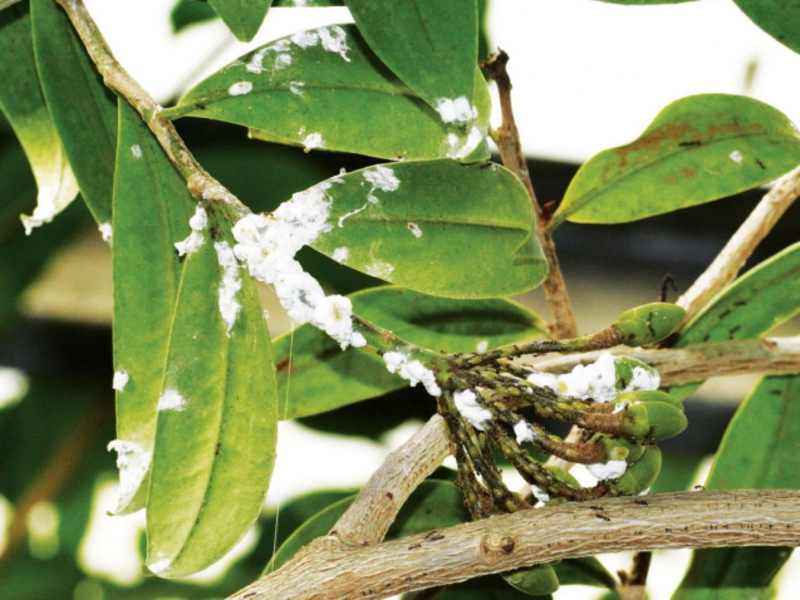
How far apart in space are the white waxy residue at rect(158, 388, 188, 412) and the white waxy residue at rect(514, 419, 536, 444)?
26 cm

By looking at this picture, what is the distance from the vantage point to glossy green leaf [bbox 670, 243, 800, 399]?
848mm

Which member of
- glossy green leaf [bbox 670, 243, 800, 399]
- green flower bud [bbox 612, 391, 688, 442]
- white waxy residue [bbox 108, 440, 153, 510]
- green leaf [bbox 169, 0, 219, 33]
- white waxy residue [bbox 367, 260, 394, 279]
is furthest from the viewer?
green leaf [bbox 169, 0, 219, 33]

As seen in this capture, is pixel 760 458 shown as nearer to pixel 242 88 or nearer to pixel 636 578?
pixel 636 578

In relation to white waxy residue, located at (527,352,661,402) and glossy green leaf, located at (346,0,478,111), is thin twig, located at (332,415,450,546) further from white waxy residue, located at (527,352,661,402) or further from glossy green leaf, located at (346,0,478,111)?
glossy green leaf, located at (346,0,478,111)

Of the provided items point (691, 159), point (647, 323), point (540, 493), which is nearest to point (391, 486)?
point (540, 493)

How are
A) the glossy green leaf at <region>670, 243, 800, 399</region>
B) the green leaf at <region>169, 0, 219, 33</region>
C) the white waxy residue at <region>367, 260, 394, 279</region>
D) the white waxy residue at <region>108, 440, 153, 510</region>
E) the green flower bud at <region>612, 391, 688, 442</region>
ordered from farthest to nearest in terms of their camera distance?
the green leaf at <region>169, 0, 219, 33</region> < the glossy green leaf at <region>670, 243, 800, 399</region> < the white waxy residue at <region>108, 440, 153, 510</region> < the white waxy residue at <region>367, 260, 394, 279</region> < the green flower bud at <region>612, 391, 688, 442</region>

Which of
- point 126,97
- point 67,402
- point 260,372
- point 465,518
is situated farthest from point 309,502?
point 67,402

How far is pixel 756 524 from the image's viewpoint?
55 centimetres

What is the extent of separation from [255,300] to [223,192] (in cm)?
9

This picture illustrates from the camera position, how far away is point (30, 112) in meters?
0.94

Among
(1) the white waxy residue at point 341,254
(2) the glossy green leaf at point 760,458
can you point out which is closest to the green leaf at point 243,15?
(1) the white waxy residue at point 341,254

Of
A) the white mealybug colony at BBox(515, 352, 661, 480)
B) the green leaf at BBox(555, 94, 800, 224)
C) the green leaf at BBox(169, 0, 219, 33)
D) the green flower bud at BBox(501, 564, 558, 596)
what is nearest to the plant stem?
the green leaf at BBox(555, 94, 800, 224)

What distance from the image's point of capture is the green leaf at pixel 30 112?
3.01 feet

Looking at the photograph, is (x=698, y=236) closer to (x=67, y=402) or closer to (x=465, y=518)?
(x=465, y=518)
